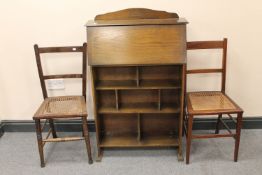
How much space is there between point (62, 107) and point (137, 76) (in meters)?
0.68

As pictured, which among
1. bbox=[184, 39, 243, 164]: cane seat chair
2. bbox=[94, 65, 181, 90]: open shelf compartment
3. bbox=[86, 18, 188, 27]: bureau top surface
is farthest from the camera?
bbox=[94, 65, 181, 90]: open shelf compartment

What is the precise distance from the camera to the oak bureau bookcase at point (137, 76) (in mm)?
1910

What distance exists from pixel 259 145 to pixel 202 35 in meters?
1.12

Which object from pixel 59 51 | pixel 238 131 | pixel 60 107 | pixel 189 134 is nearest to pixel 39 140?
pixel 60 107

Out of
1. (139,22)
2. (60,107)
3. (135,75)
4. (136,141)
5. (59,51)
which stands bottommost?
(136,141)

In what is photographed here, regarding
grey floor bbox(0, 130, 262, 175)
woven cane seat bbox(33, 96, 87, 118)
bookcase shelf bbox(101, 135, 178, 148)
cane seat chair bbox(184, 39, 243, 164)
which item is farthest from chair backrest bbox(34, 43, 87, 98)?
cane seat chair bbox(184, 39, 243, 164)

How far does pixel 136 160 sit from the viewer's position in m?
2.23

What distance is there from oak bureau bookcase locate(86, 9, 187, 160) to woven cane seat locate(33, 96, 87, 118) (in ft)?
0.47

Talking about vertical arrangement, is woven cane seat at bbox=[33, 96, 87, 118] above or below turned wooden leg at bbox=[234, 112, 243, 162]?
above

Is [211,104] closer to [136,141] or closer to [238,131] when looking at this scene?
[238,131]

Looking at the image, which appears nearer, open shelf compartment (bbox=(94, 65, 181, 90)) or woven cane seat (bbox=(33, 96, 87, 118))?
woven cane seat (bbox=(33, 96, 87, 118))

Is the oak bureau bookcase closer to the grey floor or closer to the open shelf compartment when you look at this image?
the open shelf compartment

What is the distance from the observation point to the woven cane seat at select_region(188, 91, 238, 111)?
81.1 inches

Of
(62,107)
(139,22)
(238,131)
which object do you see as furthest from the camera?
(62,107)
